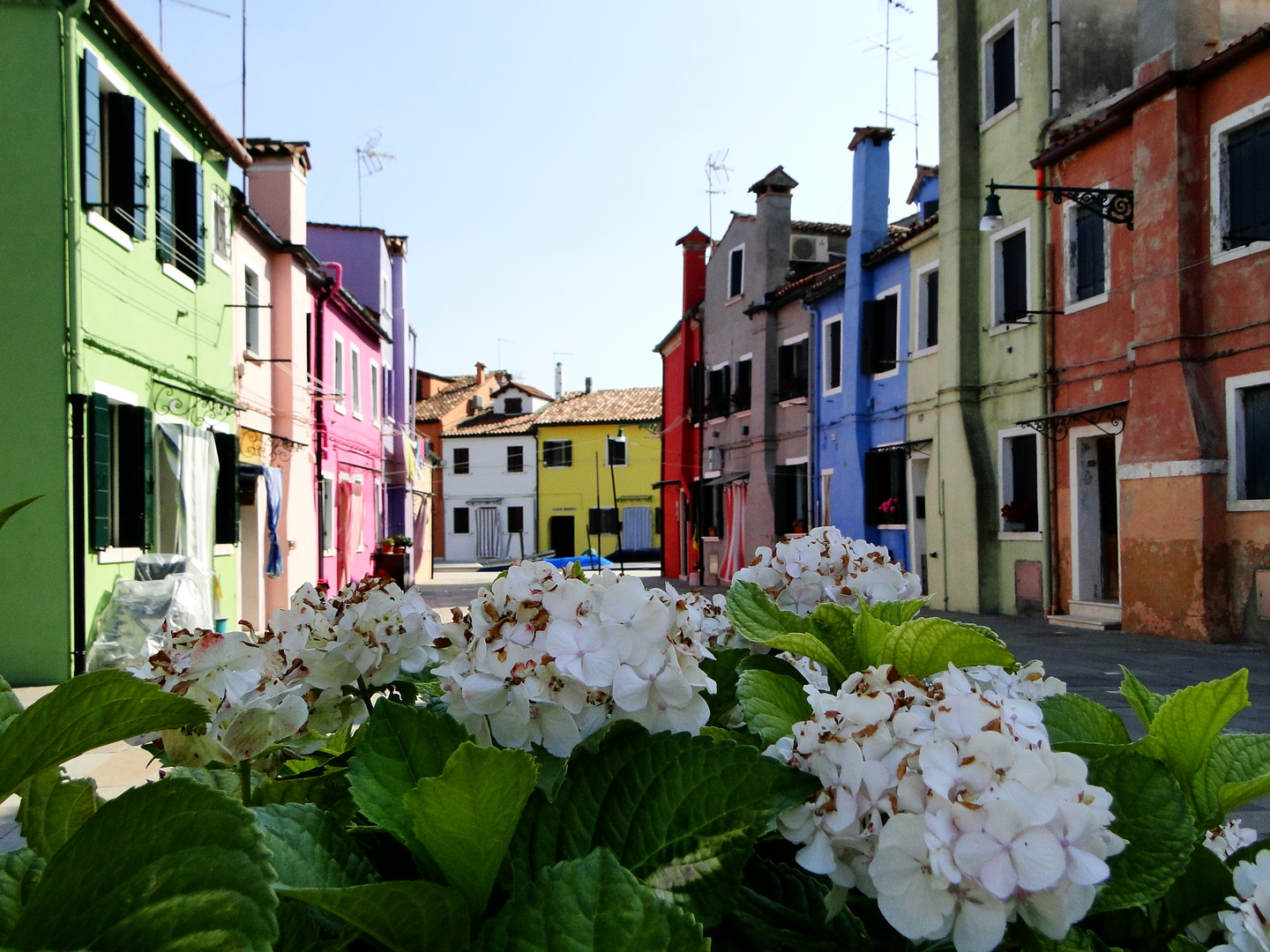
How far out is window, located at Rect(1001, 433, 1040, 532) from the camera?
15.0m

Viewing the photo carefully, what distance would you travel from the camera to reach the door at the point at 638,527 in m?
46.8

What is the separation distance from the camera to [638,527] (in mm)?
47156

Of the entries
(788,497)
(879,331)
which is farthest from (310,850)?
(788,497)

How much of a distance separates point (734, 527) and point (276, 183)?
12.9m

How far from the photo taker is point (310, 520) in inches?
749

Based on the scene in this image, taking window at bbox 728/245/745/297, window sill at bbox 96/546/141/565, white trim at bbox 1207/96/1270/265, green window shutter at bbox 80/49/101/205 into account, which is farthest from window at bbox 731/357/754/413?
green window shutter at bbox 80/49/101/205

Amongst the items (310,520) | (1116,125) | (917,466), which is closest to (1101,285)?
(1116,125)

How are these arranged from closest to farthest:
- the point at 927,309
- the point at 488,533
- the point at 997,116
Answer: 1. the point at 997,116
2. the point at 927,309
3. the point at 488,533

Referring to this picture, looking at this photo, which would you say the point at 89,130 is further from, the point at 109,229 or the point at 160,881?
the point at 160,881

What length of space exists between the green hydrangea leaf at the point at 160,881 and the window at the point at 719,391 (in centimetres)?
2550

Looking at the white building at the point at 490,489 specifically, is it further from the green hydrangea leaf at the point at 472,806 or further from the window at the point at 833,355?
the green hydrangea leaf at the point at 472,806

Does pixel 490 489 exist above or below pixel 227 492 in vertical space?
above

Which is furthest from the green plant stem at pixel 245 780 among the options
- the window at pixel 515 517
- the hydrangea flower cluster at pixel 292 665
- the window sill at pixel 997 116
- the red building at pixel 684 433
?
the window at pixel 515 517

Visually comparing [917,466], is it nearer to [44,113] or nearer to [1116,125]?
[1116,125]
